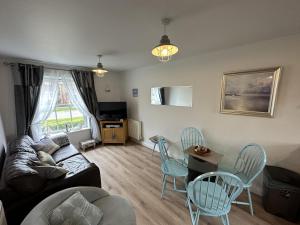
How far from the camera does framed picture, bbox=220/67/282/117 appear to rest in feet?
6.40

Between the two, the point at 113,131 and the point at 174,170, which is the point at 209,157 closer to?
the point at 174,170

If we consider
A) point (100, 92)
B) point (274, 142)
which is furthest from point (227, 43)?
point (100, 92)

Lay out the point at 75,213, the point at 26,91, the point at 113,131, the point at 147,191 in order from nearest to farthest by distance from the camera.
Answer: the point at 75,213 → the point at 147,191 → the point at 26,91 → the point at 113,131

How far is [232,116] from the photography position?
2.37 metres

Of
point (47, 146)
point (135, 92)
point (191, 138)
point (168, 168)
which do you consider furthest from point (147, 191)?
point (135, 92)

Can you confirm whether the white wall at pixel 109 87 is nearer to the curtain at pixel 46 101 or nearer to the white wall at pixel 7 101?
the curtain at pixel 46 101

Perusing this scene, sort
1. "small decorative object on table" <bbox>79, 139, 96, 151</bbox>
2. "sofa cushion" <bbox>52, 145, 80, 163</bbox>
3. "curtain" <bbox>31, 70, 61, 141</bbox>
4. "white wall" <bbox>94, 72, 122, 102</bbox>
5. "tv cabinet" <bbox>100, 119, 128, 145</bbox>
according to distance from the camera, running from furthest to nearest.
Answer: "white wall" <bbox>94, 72, 122, 102</bbox>, "tv cabinet" <bbox>100, 119, 128, 145</bbox>, "small decorative object on table" <bbox>79, 139, 96, 151</bbox>, "curtain" <bbox>31, 70, 61, 141</bbox>, "sofa cushion" <bbox>52, 145, 80, 163</bbox>

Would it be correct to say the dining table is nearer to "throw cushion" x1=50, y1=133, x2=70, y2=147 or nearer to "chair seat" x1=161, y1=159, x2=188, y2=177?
"chair seat" x1=161, y1=159, x2=188, y2=177

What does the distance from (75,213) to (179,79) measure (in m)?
2.78

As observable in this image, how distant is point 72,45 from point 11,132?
244 cm

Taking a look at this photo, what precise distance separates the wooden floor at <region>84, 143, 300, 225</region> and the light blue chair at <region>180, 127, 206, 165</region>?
77 cm

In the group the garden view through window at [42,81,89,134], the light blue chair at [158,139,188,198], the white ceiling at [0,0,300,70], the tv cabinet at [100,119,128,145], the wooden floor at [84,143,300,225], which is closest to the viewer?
the white ceiling at [0,0,300,70]

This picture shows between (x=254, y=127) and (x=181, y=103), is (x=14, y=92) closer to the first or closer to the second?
(x=181, y=103)

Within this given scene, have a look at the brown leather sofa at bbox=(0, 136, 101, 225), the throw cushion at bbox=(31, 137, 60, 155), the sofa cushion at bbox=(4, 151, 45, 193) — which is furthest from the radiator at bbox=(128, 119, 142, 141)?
the sofa cushion at bbox=(4, 151, 45, 193)
